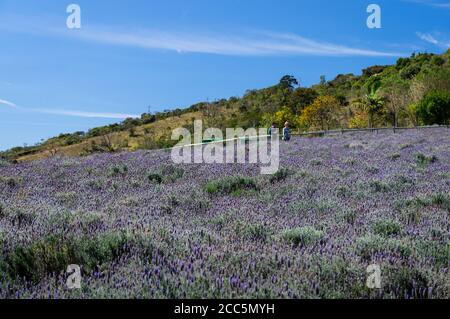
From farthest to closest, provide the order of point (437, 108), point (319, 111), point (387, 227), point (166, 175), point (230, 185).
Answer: point (319, 111), point (437, 108), point (166, 175), point (230, 185), point (387, 227)

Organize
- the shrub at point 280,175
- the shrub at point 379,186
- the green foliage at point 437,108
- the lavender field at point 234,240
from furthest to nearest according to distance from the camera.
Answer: the green foliage at point 437,108 < the shrub at point 280,175 < the shrub at point 379,186 < the lavender field at point 234,240

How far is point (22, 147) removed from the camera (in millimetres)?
64625

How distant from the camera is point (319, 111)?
42812mm

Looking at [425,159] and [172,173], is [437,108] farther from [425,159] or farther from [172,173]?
[172,173]

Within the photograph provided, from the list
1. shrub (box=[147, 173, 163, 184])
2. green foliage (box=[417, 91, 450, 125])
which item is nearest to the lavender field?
shrub (box=[147, 173, 163, 184])

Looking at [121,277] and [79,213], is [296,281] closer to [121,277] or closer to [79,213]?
[121,277]

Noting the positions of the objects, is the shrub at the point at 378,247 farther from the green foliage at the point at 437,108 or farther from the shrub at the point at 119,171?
the green foliage at the point at 437,108

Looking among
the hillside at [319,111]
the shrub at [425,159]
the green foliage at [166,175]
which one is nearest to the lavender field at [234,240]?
the green foliage at [166,175]

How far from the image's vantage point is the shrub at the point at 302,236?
4.19 m

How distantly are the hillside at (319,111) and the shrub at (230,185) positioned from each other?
17787mm

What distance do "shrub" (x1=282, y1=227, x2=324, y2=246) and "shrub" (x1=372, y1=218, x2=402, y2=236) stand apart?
72 centimetres

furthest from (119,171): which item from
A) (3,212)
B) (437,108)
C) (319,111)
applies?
(319,111)

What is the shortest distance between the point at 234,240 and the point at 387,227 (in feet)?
5.49

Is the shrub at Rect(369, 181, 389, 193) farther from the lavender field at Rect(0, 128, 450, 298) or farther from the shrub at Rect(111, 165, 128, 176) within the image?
the shrub at Rect(111, 165, 128, 176)
